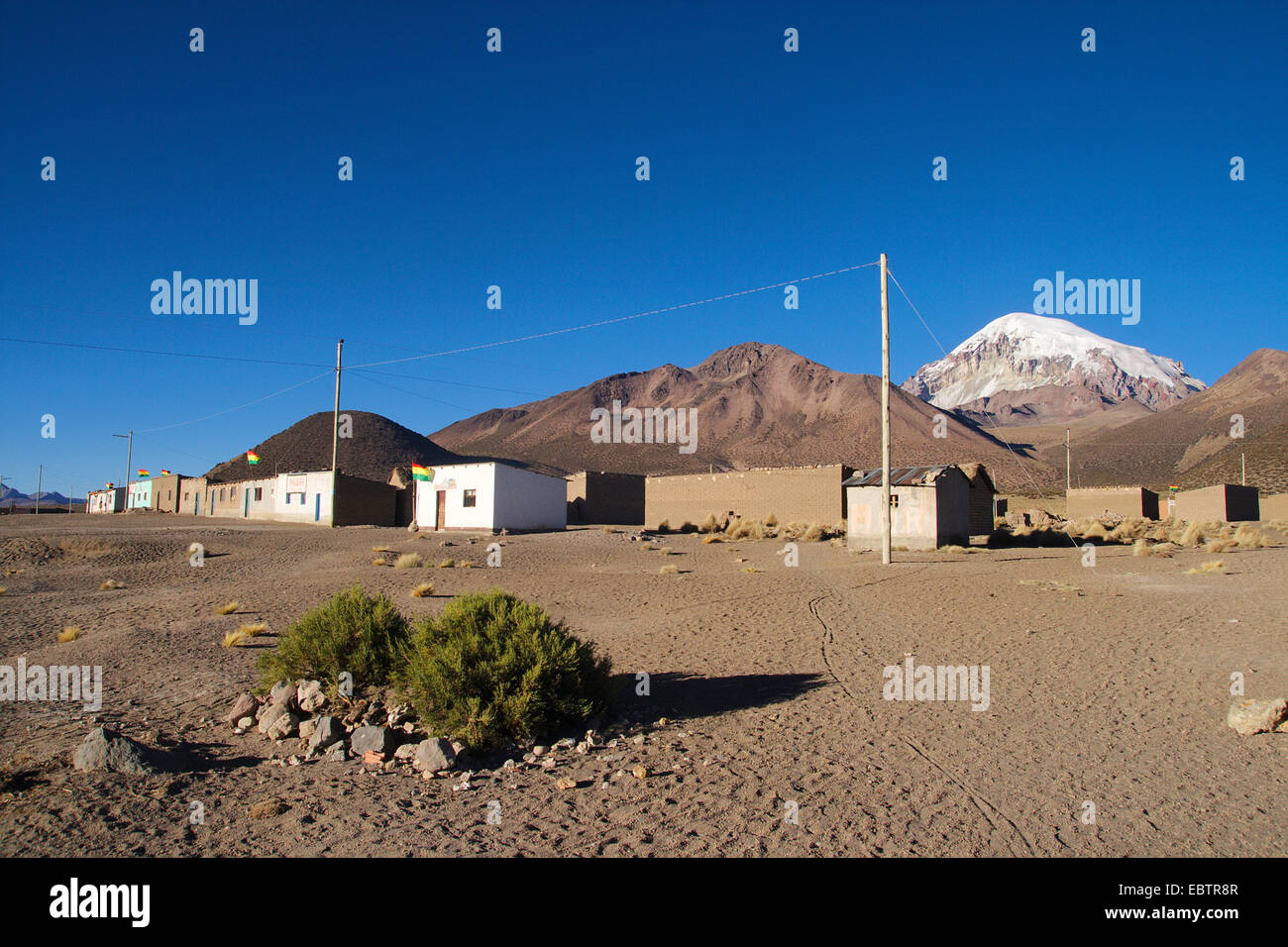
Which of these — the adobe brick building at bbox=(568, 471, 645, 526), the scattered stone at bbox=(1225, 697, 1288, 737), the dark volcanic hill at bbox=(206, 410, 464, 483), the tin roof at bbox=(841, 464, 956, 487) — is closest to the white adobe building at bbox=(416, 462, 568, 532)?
the adobe brick building at bbox=(568, 471, 645, 526)

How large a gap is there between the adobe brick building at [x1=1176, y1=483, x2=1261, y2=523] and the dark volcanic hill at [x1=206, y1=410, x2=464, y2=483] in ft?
241

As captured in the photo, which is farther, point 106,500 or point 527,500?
point 106,500

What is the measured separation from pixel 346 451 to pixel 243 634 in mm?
88467

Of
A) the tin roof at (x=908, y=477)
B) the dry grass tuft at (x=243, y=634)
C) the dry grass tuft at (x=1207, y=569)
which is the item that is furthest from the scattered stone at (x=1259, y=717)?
the tin roof at (x=908, y=477)

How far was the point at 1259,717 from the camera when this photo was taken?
263 inches

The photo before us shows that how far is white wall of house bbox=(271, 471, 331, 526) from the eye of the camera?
40562 millimetres

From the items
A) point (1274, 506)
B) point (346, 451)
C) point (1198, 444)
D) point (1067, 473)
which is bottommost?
point (1274, 506)

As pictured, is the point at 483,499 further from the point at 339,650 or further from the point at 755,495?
the point at 339,650

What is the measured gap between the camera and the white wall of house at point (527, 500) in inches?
1465

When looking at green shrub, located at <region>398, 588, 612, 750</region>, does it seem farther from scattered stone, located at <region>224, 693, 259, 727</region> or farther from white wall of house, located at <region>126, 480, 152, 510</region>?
white wall of house, located at <region>126, 480, 152, 510</region>

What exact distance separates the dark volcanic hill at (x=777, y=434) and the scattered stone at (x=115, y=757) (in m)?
96.8

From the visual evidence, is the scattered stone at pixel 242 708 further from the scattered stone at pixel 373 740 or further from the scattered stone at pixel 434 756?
the scattered stone at pixel 434 756

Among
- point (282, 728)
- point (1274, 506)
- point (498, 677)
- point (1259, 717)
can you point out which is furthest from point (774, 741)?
point (1274, 506)

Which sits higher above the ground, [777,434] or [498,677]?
[777,434]
